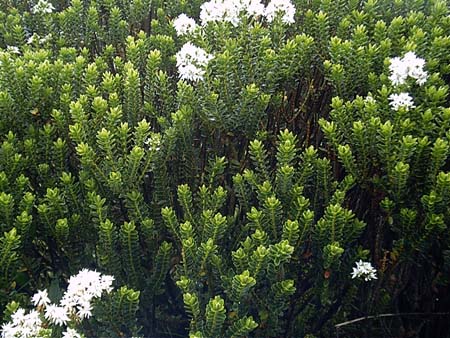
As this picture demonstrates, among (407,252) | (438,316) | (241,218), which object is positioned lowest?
(438,316)

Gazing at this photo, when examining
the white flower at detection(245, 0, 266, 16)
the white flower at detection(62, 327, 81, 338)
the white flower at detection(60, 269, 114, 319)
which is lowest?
the white flower at detection(62, 327, 81, 338)

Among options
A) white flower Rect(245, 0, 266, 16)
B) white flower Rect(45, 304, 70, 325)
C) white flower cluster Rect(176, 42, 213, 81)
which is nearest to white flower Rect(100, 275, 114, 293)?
white flower Rect(45, 304, 70, 325)

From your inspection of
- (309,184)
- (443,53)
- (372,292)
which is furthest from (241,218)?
(443,53)

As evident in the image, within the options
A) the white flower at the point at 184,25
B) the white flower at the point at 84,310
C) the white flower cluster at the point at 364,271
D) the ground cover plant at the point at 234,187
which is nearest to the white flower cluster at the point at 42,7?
the ground cover plant at the point at 234,187

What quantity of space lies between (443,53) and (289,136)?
98 centimetres

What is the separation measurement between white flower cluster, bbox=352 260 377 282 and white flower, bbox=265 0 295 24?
136cm

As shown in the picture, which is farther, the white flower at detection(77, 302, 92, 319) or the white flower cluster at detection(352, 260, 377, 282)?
the white flower cluster at detection(352, 260, 377, 282)

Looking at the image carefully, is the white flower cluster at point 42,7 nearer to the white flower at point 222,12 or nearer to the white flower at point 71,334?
the white flower at point 222,12

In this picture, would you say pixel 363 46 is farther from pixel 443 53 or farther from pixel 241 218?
pixel 241 218

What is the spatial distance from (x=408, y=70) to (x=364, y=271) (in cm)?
93

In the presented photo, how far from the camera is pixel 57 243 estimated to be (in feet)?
8.46

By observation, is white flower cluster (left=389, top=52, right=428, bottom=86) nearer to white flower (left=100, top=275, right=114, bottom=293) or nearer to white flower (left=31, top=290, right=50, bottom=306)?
white flower (left=100, top=275, right=114, bottom=293)

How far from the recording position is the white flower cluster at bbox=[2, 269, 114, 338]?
206 centimetres

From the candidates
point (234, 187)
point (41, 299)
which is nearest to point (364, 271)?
point (234, 187)
